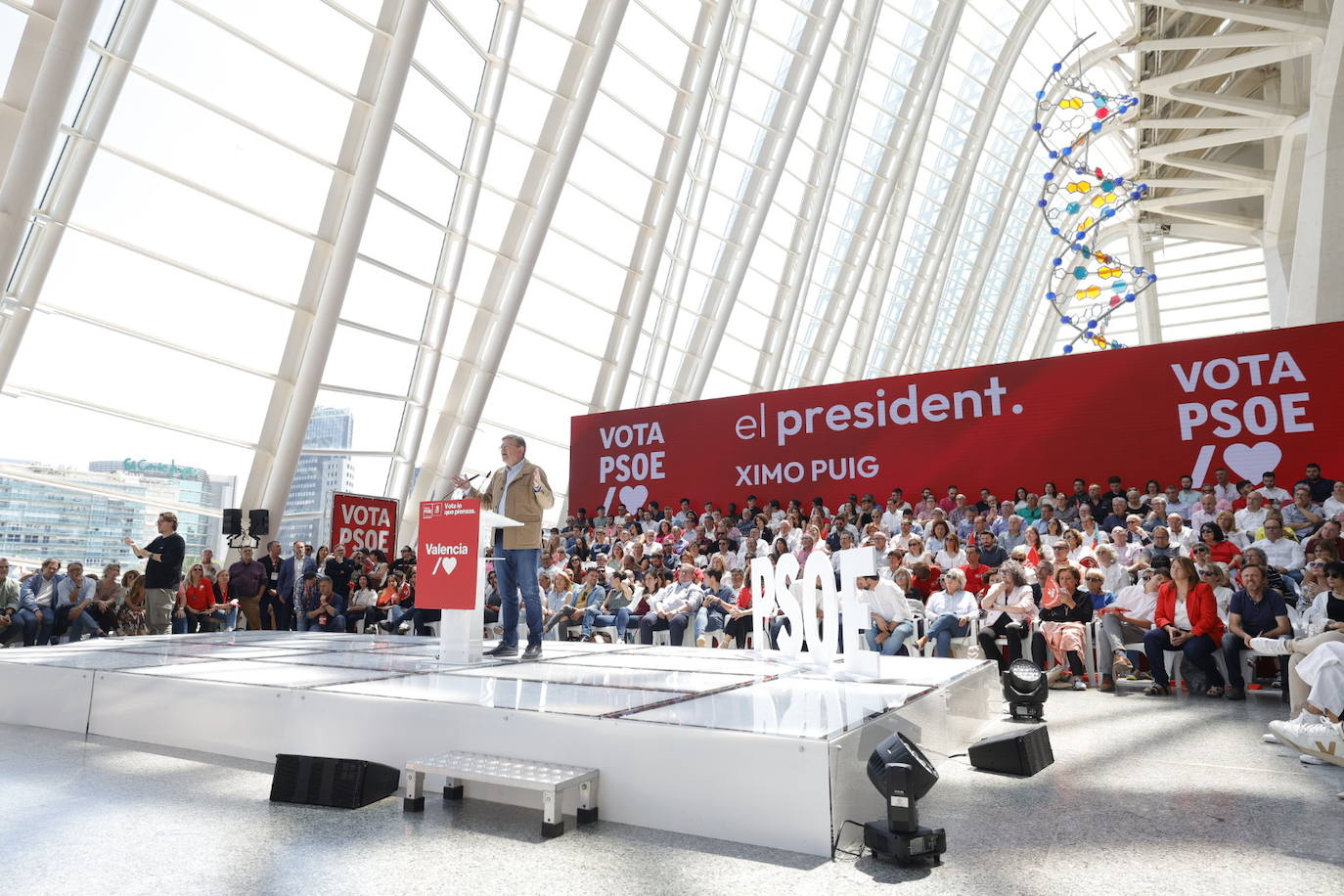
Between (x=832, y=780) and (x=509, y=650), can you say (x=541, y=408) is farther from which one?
(x=832, y=780)

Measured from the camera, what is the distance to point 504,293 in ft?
50.6

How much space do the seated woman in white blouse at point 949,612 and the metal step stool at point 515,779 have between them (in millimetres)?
5439

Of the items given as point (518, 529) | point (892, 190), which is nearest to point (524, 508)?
point (518, 529)

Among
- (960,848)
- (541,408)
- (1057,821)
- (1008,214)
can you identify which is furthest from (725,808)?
(1008,214)

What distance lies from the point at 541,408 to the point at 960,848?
14.6 m

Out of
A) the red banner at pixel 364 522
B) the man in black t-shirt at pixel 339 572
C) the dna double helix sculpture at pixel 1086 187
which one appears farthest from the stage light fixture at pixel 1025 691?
the dna double helix sculpture at pixel 1086 187

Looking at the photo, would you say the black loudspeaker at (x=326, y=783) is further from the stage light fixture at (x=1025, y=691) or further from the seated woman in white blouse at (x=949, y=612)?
the seated woman in white blouse at (x=949, y=612)

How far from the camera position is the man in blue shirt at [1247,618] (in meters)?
6.75

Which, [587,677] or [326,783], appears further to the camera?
[587,677]

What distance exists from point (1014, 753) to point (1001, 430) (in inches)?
376

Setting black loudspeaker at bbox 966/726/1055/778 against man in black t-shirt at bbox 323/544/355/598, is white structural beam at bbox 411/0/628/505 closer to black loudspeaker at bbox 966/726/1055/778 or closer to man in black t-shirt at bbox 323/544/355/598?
man in black t-shirt at bbox 323/544/355/598

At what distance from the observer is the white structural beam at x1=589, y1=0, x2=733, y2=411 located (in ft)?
53.9

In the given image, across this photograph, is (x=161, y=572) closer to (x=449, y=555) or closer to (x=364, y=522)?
(x=364, y=522)

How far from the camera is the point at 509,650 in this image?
6.60 metres
